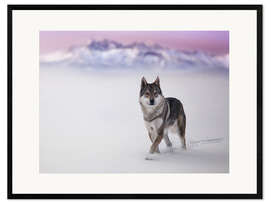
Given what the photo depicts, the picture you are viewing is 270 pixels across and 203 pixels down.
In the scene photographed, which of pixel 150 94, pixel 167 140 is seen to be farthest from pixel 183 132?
pixel 150 94

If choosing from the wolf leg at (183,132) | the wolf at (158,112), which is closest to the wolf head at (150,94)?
the wolf at (158,112)

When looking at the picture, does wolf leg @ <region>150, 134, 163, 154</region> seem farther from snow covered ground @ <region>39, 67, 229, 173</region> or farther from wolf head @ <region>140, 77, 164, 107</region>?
wolf head @ <region>140, 77, 164, 107</region>

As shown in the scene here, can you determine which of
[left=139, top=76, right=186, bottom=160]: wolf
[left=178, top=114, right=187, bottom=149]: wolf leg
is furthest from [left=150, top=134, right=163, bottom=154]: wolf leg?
[left=178, top=114, right=187, bottom=149]: wolf leg

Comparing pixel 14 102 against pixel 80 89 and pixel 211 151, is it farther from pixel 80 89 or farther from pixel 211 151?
pixel 211 151

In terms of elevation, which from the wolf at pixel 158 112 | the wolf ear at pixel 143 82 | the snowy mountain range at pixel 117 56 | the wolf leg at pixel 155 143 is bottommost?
the wolf leg at pixel 155 143

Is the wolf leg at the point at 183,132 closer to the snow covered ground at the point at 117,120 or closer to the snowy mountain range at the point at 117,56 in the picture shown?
the snow covered ground at the point at 117,120

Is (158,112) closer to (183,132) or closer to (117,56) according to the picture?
(183,132)
